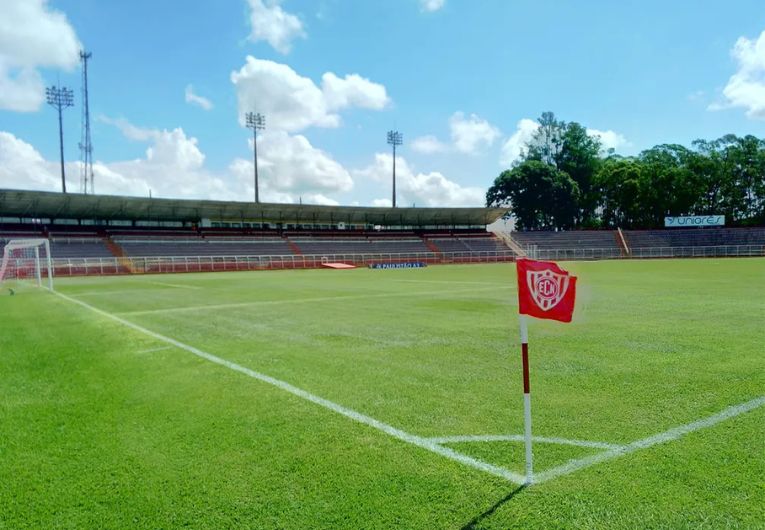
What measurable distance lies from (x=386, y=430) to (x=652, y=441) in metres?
2.03

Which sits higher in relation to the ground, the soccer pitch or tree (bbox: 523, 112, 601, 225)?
tree (bbox: 523, 112, 601, 225)

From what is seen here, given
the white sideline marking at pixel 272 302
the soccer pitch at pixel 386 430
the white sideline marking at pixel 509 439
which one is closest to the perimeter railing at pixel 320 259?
the white sideline marking at pixel 272 302

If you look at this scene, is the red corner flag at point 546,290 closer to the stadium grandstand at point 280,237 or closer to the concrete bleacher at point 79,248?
the stadium grandstand at point 280,237

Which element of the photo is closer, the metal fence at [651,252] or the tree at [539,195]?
the metal fence at [651,252]

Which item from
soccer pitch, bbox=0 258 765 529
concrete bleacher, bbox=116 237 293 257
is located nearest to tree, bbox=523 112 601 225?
concrete bleacher, bbox=116 237 293 257

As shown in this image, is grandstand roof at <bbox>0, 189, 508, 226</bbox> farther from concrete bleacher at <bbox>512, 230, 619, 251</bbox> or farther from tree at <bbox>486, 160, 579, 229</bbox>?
tree at <bbox>486, 160, 579, 229</bbox>

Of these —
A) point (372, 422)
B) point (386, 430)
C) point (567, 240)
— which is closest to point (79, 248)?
point (372, 422)

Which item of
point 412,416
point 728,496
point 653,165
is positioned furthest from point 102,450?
point 653,165

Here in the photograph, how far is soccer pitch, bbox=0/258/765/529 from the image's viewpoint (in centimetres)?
279

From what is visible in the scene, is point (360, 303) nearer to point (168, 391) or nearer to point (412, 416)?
point (168, 391)

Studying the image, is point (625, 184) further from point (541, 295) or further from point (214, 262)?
point (541, 295)

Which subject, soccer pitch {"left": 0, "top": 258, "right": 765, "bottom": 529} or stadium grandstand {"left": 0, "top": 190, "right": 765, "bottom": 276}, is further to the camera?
stadium grandstand {"left": 0, "top": 190, "right": 765, "bottom": 276}

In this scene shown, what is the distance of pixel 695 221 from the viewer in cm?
6950

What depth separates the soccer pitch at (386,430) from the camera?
2.79m
